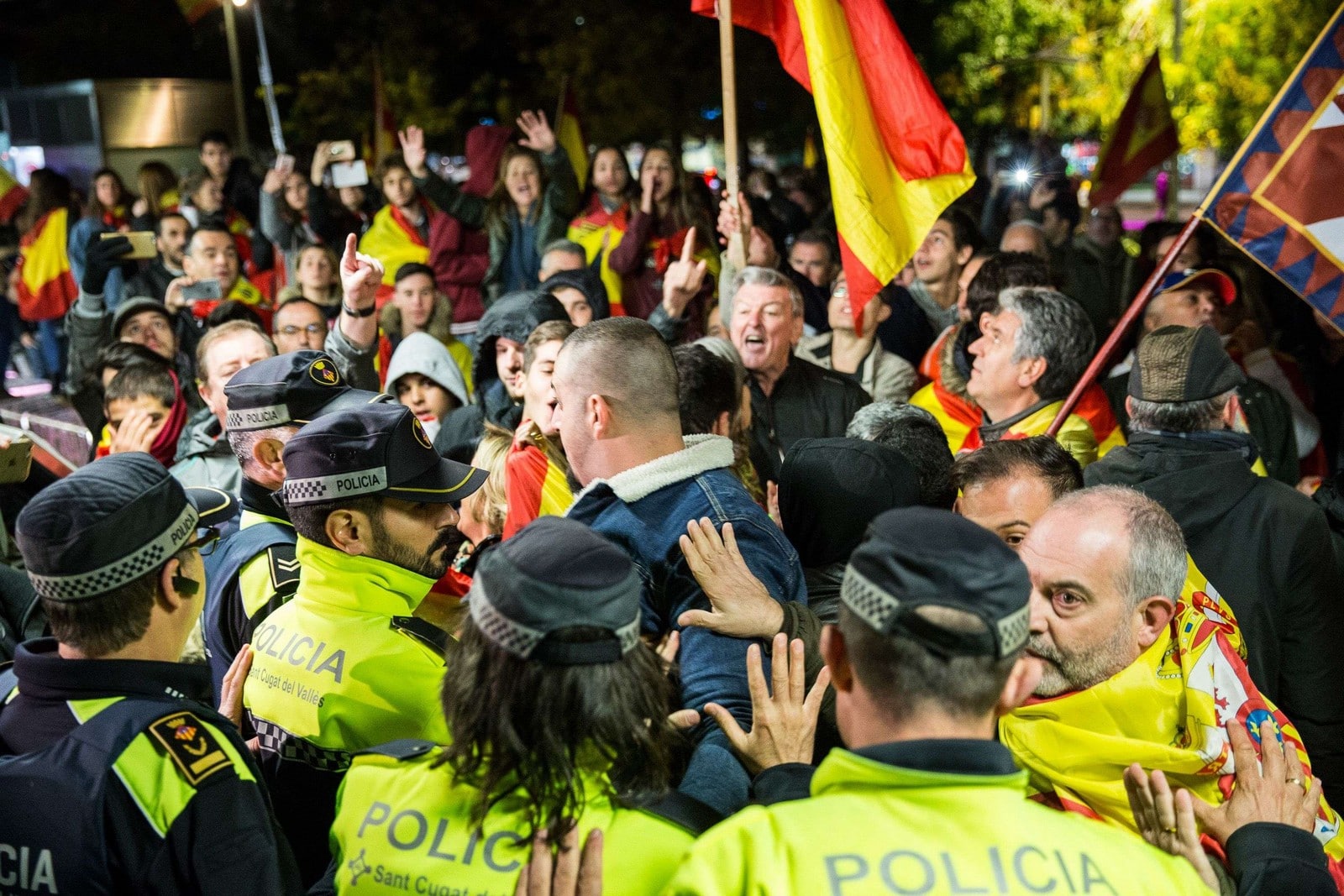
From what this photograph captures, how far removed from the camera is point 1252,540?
3.85 meters

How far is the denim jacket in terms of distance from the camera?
293 centimetres

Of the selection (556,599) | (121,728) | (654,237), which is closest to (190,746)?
(121,728)

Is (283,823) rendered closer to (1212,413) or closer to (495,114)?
(1212,413)

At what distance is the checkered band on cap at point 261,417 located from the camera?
3807 millimetres

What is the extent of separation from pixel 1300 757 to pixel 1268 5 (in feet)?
106

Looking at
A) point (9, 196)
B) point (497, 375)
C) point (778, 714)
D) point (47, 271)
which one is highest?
point (778, 714)

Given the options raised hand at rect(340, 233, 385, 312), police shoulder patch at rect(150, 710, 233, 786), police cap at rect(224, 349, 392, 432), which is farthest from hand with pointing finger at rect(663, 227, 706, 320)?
police shoulder patch at rect(150, 710, 233, 786)

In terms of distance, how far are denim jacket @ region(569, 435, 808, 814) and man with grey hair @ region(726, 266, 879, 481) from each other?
2.63m

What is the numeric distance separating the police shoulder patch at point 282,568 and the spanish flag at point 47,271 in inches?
386

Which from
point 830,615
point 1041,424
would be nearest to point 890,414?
point 830,615

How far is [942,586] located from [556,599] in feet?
2.08

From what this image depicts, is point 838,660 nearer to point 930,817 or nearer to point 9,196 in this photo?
point 930,817

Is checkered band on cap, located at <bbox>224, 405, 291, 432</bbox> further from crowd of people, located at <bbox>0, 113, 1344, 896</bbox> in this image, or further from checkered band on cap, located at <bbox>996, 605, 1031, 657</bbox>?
checkered band on cap, located at <bbox>996, 605, 1031, 657</bbox>

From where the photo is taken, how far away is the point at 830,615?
11.2ft
